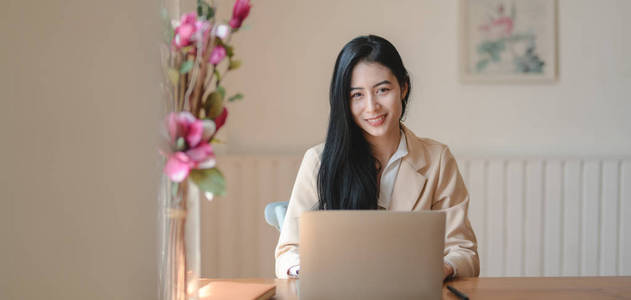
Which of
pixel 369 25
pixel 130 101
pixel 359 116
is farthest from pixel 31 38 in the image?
pixel 369 25

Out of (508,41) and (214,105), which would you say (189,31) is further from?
(508,41)

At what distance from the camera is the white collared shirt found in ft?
5.56

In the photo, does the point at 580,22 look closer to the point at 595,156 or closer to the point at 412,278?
the point at 595,156

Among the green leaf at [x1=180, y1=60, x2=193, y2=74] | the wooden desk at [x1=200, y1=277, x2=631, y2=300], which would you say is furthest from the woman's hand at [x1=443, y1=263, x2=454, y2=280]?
the green leaf at [x1=180, y1=60, x2=193, y2=74]

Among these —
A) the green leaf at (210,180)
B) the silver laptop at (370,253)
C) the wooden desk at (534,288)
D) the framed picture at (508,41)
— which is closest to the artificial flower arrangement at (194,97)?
the green leaf at (210,180)

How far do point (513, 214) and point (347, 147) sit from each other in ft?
5.14

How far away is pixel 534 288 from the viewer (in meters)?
1.22

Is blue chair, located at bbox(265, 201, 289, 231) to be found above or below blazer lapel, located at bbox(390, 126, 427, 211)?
below

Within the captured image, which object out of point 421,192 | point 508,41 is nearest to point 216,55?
point 421,192

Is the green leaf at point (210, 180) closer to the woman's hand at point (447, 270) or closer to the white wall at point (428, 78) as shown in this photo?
the woman's hand at point (447, 270)

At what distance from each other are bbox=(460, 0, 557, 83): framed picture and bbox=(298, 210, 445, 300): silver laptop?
7.22 feet

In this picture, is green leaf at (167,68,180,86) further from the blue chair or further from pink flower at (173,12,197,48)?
the blue chair

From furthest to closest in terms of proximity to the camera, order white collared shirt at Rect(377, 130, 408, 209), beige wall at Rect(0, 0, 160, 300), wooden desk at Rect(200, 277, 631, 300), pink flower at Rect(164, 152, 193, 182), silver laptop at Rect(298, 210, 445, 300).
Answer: white collared shirt at Rect(377, 130, 408, 209)
wooden desk at Rect(200, 277, 631, 300)
silver laptop at Rect(298, 210, 445, 300)
pink flower at Rect(164, 152, 193, 182)
beige wall at Rect(0, 0, 160, 300)

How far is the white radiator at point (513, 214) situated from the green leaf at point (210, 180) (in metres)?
2.10
